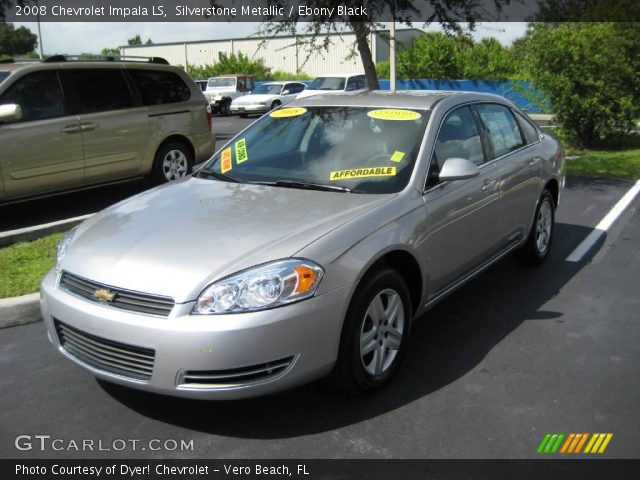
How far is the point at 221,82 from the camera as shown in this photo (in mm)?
31234

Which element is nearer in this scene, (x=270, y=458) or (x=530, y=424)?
(x=270, y=458)

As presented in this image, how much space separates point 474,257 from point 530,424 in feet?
4.85

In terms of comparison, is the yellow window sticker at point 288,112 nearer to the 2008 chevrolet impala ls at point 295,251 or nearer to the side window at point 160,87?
the 2008 chevrolet impala ls at point 295,251

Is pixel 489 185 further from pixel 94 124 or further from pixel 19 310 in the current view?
pixel 94 124

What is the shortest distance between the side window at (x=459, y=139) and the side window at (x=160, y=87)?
4.94 meters

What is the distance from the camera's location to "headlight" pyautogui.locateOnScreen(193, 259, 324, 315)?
2959mm

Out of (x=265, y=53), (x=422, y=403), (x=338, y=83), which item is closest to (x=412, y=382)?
(x=422, y=403)

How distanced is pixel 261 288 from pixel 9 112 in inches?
193

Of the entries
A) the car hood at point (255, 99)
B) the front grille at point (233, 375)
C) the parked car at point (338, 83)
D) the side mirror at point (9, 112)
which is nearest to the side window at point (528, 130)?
the front grille at point (233, 375)

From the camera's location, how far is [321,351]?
3.13m

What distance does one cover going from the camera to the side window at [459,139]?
14.0 ft
